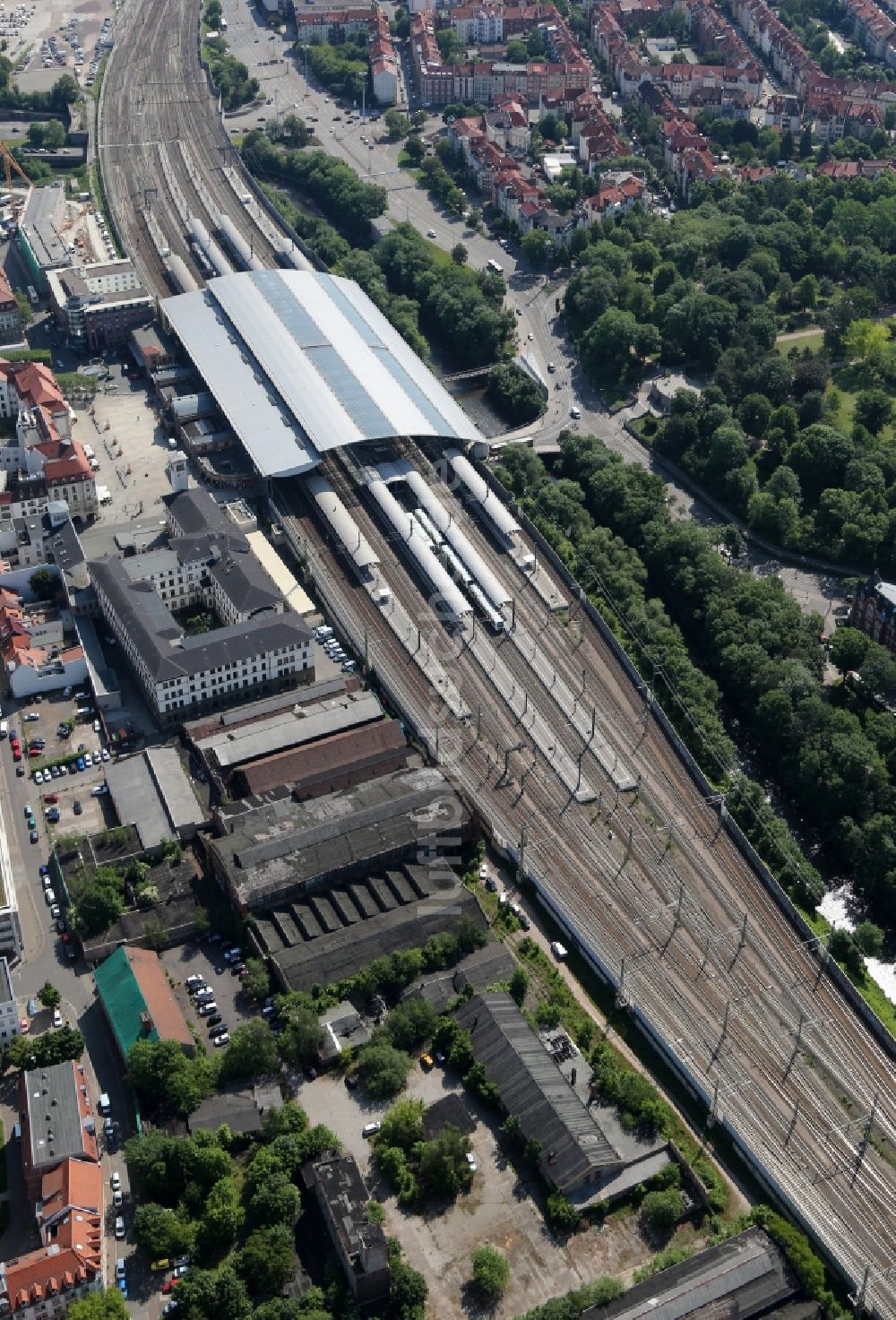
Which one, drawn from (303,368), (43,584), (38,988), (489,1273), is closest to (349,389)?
(303,368)

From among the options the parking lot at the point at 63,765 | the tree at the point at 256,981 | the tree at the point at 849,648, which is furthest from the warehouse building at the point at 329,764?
the tree at the point at 849,648

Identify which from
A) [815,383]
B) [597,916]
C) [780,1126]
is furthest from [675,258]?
[780,1126]

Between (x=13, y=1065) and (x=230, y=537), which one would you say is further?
(x=230, y=537)

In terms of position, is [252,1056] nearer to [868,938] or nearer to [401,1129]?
[401,1129]

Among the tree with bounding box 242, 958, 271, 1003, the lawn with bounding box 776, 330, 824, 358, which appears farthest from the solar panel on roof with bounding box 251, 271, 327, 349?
the tree with bounding box 242, 958, 271, 1003

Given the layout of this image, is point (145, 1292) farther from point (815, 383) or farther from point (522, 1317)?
point (815, 383)
